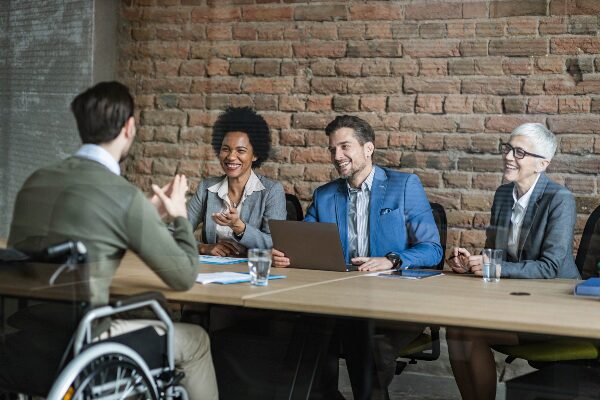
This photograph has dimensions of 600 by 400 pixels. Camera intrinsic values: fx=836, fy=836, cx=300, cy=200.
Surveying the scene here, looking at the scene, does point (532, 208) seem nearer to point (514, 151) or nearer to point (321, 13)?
point (514, 151)

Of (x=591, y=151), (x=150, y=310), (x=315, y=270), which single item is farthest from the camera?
(x=315, y=270)

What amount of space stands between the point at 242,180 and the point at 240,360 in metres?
0.65

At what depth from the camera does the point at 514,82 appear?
9.39 feet

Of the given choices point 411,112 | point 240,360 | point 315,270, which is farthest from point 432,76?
point 240,360

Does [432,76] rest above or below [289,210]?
above

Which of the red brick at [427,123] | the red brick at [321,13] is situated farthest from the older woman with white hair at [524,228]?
the red brick at [321,13]

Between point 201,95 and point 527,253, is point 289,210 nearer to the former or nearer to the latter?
point 201,95

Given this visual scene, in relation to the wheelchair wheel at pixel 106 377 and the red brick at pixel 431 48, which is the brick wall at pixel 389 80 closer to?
the red brick at pixel 431 48

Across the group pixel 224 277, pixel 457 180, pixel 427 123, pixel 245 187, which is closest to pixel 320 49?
pixel 427 123

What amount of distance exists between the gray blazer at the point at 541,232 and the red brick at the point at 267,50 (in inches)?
36.1

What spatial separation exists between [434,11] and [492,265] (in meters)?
0.91

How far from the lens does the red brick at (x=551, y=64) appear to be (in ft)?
9.21

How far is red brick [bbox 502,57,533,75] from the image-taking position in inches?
112

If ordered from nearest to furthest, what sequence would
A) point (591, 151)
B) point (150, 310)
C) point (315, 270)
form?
point (150, 310), point (591, 151), point (315, 270)
